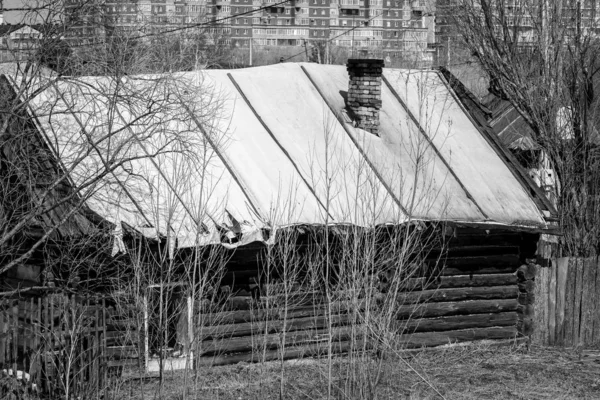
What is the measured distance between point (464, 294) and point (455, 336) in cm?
72

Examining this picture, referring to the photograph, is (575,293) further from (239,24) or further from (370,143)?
(239,24)

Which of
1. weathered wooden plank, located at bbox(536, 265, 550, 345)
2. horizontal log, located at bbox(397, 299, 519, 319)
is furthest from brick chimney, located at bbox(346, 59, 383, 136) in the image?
weathered wooden plank, located at bbox(536, 265, 550, 345)

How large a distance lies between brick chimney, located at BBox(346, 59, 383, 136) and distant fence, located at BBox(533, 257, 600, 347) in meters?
3.94

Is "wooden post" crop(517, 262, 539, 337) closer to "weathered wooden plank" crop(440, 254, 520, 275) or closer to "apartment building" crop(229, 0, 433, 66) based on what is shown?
"weathered wooden plank" crop(440, 254, 520, 275)

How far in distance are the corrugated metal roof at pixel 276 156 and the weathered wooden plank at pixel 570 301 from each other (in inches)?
54.1

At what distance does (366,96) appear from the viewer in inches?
638

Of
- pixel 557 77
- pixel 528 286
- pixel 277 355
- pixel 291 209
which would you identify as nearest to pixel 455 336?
pixel 528 286

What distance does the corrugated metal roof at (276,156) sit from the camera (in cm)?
1274

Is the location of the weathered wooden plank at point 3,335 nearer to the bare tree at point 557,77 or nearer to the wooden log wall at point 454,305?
the wooden log wall at point 454,305

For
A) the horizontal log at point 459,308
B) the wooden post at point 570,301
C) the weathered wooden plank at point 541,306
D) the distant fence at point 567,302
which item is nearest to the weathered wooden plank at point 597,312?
the distant fence at point 567,302

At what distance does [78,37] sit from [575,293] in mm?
9717

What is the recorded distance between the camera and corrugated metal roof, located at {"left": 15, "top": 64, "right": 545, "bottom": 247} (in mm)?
12742

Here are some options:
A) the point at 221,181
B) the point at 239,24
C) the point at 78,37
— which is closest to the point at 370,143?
the point at 221,181

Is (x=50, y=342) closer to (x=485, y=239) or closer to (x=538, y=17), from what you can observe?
(x=485, y=239)
